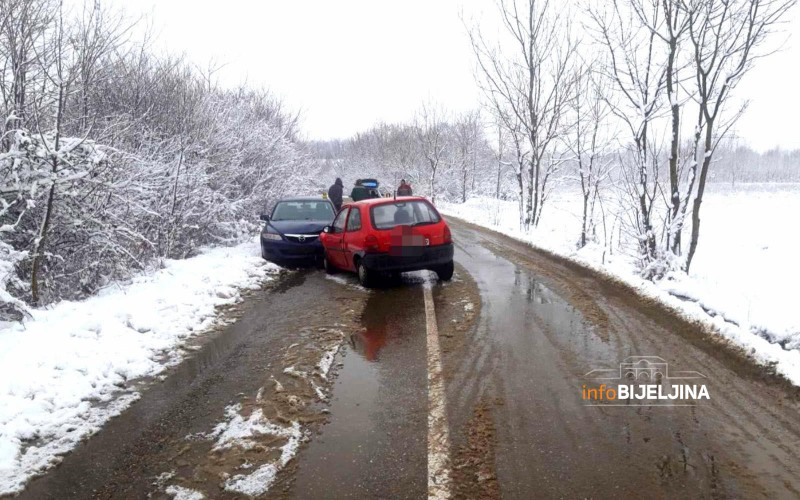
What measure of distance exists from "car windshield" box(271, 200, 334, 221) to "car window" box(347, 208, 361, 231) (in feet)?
10.5

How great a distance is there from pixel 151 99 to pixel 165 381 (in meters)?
10.6

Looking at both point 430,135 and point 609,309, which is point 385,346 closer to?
point 609,309

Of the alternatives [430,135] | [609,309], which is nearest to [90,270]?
[609,309]

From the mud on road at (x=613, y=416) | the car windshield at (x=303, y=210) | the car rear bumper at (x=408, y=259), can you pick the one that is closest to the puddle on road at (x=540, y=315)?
the mud on road at (x=613, y=416)

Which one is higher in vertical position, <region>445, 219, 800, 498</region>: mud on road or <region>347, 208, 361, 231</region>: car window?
<region>347, 208, 361, 231</region>: car window

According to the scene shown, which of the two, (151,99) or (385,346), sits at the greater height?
(151,99)

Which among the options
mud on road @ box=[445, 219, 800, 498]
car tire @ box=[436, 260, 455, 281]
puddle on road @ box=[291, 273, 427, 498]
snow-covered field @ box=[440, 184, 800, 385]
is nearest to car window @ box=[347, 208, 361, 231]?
car tire @ box=[436, 260, 455, 281]

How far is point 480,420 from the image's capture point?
3607mm

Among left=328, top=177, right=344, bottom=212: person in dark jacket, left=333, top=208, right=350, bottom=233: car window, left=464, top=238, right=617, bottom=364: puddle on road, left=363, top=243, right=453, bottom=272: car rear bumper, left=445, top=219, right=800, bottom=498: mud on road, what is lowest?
left=445, top=219, right=800, bottom=498: mud on road

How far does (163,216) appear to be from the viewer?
35.8ft

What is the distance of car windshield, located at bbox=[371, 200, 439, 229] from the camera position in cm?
849

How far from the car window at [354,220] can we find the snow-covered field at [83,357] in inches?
95.7

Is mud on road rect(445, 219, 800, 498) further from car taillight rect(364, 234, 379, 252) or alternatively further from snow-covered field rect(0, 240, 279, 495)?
snow-covered field rect(0, 240, 279, 495)

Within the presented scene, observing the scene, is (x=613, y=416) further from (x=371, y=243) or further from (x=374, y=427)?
(x=371, y=243)
